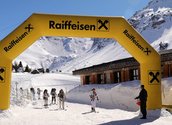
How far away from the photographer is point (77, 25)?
20234 mm

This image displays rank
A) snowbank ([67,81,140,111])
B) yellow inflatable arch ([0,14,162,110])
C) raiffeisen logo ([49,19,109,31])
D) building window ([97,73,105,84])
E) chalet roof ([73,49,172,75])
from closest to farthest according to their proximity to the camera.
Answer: yellow inflatable arch ([0,14,162,110]) → raiffeisen logo ([49,19,109,31]) → snowbank ([67,81,140,111]) → chalet roof ([73,49,172,75]) → building window ([97,73,105,84])

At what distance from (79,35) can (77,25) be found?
56 cm

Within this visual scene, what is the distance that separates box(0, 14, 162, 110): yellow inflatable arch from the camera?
771 inches

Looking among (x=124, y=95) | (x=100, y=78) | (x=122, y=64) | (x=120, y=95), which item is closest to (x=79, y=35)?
(x=124, y=95)

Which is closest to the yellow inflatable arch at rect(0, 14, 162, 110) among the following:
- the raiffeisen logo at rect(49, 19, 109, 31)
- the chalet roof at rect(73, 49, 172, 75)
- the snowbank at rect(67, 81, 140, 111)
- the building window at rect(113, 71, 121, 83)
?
the raiffeisen logo at rect(49, 19, 109, 31)

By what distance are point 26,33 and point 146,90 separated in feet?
22.2

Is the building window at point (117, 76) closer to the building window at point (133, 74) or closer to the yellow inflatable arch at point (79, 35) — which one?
the building window at point (133, 74)

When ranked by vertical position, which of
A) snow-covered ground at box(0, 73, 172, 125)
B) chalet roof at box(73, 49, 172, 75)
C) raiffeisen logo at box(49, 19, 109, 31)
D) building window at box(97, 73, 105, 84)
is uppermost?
raiffeisen logo at box(49, 19, 109, 31)

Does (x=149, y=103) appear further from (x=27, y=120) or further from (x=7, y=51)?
(x=7, y=51)

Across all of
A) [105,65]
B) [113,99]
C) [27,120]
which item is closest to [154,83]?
[27,120]

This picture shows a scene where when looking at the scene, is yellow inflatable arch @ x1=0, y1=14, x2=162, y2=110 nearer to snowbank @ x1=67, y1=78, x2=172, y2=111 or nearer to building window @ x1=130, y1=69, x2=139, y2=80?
snowbank @ x1=67, y1=78, x2=172, y2=111

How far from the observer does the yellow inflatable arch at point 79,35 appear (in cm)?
1959

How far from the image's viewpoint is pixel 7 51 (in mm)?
19641

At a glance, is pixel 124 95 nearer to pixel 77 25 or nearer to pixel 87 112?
pixel 87 112
